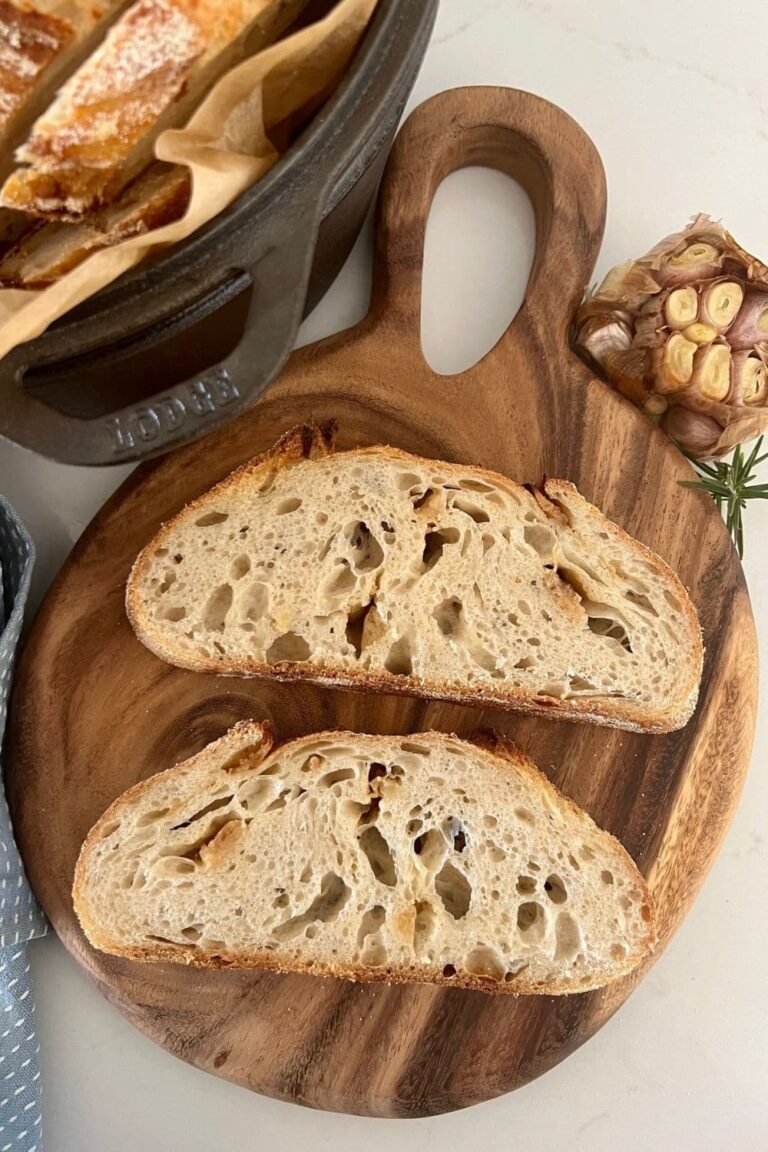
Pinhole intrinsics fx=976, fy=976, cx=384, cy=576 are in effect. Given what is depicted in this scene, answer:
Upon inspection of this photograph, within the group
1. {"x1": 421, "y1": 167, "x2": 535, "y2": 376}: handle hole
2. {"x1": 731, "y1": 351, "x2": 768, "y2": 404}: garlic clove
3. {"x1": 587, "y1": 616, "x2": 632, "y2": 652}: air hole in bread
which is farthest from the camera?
{"x1": 421, "y1": 167, "x2": 535, "y2": 376}: handle hole

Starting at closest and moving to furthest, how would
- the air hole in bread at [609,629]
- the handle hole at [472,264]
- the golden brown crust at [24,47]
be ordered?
the golden brown crust at [24,47] < the air hole in bread at [609,629] < the handle hole at [472,264]

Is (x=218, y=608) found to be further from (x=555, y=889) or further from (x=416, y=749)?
(x=555, y=889)

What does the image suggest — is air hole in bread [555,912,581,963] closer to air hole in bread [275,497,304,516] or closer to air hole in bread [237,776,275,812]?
air hole in bread [237,776,275,812]

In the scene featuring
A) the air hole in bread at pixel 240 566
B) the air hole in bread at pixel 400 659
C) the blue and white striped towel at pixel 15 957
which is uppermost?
the air hole in bread at pixel 240 566

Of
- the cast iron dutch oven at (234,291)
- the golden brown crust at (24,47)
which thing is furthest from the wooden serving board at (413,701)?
the golden brown crust at (24,47)

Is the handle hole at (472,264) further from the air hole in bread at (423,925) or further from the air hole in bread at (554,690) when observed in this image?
the air hole in bread at (423,925)

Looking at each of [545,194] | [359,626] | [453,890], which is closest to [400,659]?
[359,626]

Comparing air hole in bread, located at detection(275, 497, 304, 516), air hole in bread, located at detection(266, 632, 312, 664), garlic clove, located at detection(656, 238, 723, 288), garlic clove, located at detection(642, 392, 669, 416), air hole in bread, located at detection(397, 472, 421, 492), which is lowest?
air hole in bread, located at detection(266, 632, 312, 664)

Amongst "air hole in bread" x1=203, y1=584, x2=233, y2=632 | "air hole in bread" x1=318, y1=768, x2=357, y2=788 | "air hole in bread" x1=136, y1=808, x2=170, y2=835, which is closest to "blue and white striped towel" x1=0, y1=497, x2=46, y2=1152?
"air hole in bread" x1=136, y1=808, x2=170, y2=835
